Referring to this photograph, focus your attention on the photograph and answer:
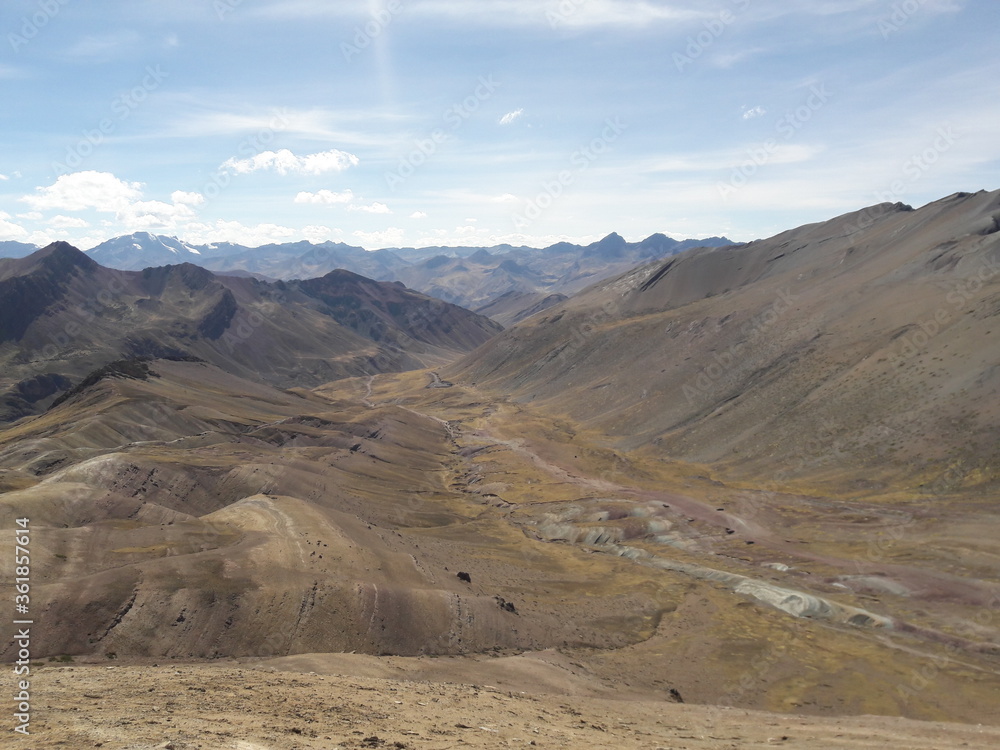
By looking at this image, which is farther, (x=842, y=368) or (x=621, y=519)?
(x=842, y=368)

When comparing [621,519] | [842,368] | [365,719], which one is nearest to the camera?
[365,719]

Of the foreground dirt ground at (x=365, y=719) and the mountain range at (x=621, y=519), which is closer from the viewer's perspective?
the foreground dirt ground at (x=365, y=719)

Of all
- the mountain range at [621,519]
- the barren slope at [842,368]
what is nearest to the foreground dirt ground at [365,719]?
the mountain range at [621,519]

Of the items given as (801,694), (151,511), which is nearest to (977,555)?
(801,694)

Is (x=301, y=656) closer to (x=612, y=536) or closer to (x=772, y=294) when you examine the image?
(x=612, y=536)

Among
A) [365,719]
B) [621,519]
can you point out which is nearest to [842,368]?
[621,519]

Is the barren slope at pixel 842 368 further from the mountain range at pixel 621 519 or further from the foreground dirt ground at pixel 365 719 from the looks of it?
the foreground dirt ground at pixel 365 719

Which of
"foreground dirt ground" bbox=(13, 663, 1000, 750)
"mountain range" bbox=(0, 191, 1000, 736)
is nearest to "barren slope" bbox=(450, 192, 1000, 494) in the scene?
"mountain range" bbox=(0, 191, 1000, 736)

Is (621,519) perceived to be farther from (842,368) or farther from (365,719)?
(365,719)
